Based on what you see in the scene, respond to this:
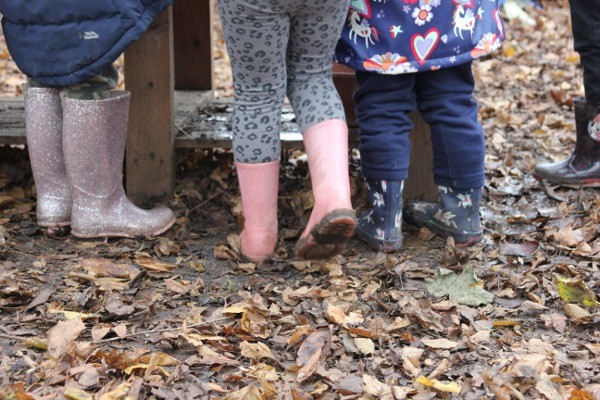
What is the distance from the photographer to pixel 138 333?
2.30 m

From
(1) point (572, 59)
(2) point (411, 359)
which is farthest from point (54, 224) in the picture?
(1) point (572, 59)

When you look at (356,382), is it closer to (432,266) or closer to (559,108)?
(432,266)

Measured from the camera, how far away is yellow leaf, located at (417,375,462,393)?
2.04 meters

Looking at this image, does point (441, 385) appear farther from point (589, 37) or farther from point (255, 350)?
point (589, 37)

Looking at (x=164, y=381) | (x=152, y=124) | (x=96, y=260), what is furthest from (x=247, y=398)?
(x=152, y=124)

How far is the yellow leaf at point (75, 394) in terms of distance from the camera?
76.3 inches

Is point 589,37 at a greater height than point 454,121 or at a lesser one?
greater

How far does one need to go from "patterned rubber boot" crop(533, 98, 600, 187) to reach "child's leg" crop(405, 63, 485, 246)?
2.50 feet

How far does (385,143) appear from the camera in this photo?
284 centimetres

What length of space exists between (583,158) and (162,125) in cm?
175

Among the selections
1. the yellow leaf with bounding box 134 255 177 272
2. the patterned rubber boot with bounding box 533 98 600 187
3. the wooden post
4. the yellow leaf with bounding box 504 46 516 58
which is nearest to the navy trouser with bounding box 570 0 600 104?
the patterned rubber boot with bounding box 533 98 600 187

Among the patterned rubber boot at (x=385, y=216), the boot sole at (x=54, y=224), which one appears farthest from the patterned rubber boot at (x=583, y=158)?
the boot sole at (x=54, y=224)

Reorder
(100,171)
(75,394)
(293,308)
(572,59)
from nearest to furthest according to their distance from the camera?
(75,394)
(293,308)
(100,171)
(572,59)

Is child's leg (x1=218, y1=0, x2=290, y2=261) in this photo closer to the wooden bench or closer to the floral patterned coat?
the floral patterned coat
